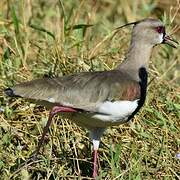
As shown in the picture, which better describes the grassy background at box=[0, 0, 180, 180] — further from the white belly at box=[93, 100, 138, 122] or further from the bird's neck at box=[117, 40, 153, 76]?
the bird's neck at box=[117, 40, 153, 76]

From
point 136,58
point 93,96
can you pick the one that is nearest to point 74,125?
point 136,58

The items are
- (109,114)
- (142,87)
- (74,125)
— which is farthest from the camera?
(74,125)

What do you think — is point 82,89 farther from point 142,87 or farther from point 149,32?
point 149,32

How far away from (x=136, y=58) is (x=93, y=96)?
1.75 ft

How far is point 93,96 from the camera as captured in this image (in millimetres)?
4078

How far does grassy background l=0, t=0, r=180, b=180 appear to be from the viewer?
434cm

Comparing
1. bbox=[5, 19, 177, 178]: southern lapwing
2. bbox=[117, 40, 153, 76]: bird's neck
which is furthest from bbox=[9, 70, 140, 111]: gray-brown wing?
bbox=[117, 40, 153, 76]: bird's neck

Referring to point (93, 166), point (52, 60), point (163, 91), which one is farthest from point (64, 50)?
point (93, 166)

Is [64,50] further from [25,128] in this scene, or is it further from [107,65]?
[25,128]

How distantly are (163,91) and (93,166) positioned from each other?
942 mm

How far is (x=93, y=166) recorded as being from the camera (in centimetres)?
442

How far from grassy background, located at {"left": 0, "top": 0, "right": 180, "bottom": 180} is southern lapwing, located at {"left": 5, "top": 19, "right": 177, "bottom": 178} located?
0.23 meters

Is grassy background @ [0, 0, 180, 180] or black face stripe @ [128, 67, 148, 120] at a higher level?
black face stripe @ [128, 67, 148, 120]

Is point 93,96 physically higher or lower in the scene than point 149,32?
lower
